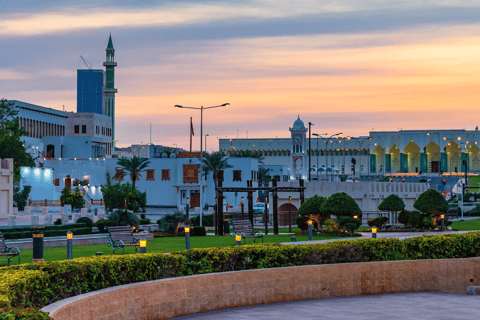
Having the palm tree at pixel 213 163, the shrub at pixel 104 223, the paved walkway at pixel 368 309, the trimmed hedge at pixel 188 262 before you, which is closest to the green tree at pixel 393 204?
the shrub at pixel 104 223

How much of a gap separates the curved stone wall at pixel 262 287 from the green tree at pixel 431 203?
22.9 meters

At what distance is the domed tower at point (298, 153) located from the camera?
15602 centimetres

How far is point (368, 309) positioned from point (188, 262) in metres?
3.80

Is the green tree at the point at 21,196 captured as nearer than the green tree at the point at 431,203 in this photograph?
No

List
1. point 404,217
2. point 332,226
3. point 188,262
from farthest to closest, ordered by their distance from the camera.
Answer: point 404,217, point 332,226, point 188,262

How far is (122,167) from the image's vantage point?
8662cm

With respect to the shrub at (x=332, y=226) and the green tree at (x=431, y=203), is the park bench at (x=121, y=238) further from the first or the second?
the green tree at (x=431, y=203)

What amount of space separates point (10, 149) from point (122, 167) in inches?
676

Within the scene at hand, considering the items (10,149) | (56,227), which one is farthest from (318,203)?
(10,149)

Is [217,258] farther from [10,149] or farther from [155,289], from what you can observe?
[10,149]

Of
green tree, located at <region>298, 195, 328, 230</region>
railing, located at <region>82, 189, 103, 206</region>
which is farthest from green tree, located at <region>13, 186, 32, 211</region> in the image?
green tree, located at <region>298, 195, 328, 230</region>

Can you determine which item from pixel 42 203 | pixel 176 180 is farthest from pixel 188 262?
pixel 176 180

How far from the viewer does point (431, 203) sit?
1585 inches

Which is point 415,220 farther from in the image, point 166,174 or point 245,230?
point 166,174
